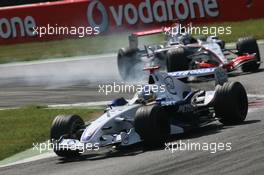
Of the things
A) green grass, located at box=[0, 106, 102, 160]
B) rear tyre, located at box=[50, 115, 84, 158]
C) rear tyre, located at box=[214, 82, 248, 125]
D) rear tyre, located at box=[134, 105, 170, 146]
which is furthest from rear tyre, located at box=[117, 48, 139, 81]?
rear tyre, located at box=[134, 105, 170, 146]

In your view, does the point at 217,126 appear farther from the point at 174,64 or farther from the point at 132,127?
the point at 174,64

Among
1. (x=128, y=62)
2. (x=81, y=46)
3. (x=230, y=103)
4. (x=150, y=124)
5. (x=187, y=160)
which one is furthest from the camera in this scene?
(x=81, y=46)

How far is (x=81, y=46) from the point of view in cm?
3083

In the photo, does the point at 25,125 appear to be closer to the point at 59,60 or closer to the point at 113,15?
the point at 59,60

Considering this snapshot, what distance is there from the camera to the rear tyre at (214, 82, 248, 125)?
42.2ft

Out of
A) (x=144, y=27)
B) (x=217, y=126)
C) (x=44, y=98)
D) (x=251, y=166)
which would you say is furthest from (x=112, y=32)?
(x=251, y=166)

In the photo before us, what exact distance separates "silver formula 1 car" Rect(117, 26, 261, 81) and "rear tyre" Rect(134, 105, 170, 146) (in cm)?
841

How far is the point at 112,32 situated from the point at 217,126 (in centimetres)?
1854

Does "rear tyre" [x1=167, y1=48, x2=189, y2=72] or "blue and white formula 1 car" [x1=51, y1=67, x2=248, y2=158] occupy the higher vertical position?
"rear tyre" [x1=167, y1=48, x2=189, y2=72]

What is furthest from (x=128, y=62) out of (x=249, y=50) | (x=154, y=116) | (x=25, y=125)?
(x=154, y=116)

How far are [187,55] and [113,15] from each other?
11.0 meters

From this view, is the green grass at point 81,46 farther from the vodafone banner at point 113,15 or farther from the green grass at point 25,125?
the green grass at point 25,125

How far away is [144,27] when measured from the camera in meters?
31.0

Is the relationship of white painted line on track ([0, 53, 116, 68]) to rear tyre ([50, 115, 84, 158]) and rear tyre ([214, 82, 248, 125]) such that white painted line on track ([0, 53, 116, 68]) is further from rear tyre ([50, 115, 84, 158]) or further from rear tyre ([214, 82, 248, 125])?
rear tyre ([50, 115, 84, 158])
